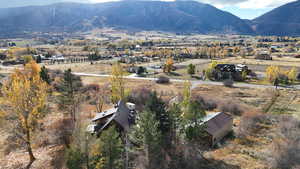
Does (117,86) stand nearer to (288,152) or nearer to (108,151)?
(108,151)

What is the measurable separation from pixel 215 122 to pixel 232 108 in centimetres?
1469

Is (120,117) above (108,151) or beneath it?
beneath

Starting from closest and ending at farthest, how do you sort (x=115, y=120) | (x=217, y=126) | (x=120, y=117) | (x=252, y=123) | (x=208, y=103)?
(x=115, y=120) → (x=120, y=117) → (x=217, y=126) → (x=252, y=123) → (x=208, y=103)

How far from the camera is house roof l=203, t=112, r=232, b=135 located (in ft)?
99.6

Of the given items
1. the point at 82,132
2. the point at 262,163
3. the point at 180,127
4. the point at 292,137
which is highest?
the point at 82,132

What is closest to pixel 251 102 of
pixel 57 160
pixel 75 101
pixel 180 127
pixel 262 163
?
pixel 262 163

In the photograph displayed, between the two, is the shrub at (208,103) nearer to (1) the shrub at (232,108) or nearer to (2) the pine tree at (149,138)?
(1) the shrub at (232,108)

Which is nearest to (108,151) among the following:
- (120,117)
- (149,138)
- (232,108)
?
(149,138)

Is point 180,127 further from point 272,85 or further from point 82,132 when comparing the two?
point 272,85

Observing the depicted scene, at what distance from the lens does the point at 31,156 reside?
2472 cm

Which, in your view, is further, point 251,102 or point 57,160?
point 251,102

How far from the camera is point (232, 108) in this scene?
147ft

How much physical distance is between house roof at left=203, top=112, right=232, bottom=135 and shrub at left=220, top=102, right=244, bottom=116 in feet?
33.4

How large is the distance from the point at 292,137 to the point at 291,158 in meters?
4.19
